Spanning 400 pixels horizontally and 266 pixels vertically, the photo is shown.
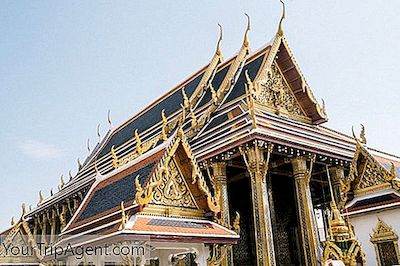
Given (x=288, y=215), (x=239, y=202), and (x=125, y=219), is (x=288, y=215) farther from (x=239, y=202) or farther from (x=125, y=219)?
(x=125, y=219)

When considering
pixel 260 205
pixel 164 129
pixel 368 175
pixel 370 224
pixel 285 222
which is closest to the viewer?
pixel 370 224

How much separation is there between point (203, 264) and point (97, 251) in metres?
1.28

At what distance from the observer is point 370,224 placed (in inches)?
296

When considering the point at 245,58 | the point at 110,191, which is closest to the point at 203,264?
the point at 110,191

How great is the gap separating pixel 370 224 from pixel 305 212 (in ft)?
6.09

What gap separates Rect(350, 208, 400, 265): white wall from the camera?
7.19 m

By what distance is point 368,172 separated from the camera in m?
7.88

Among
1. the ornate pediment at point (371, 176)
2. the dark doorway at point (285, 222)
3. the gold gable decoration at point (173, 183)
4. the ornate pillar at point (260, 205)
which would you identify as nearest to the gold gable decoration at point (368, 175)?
the ornate pediment at point (371, 176)

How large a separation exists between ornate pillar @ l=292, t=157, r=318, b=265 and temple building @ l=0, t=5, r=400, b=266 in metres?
0.02

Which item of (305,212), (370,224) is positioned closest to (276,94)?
(305,212)

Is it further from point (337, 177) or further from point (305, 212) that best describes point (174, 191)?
point (337, 177)

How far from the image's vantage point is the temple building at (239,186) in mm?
4734

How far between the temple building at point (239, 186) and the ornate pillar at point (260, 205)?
0.08 ft

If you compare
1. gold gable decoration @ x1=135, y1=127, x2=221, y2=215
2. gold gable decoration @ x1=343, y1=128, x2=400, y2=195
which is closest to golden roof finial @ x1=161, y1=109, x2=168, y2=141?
gold gable decoration @ x1=135, y1=127, x2=221, y2=215
